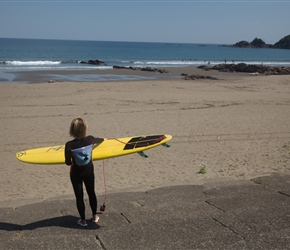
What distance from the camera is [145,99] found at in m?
18.8

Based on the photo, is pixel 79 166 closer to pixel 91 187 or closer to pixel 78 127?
pixel 91 187

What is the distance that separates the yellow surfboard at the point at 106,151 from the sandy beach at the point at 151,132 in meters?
0.70

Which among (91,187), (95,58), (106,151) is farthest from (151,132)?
(95,58)

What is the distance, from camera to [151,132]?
460 inches

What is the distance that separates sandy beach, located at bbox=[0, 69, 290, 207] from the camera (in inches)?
298

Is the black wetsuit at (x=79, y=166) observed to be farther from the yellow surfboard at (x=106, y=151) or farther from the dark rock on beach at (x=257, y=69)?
the dark rock on beach at (x=257, y=69)

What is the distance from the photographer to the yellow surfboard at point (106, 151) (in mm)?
5539

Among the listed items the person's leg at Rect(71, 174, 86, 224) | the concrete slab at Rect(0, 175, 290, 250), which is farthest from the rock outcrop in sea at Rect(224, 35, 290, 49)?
the person's leg at Rect(71, 174, 86, 224)

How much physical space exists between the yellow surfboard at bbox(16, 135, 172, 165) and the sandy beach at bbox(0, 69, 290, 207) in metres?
0.70

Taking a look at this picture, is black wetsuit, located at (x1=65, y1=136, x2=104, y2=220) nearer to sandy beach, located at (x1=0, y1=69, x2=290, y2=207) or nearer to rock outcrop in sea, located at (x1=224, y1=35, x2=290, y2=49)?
sandy beach, located at (x1=0, y1=69, x2=290, y2=207)

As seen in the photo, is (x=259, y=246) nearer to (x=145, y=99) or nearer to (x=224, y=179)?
(x=224, y=179)

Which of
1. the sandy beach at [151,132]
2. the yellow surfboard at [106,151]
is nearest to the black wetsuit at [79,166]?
the yellow surfboard at [106,151]

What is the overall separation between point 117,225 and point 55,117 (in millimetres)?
9820

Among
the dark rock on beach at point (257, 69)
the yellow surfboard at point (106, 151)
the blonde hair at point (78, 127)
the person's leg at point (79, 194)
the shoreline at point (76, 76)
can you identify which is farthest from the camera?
the dark rock on beach at point (257, 69)
